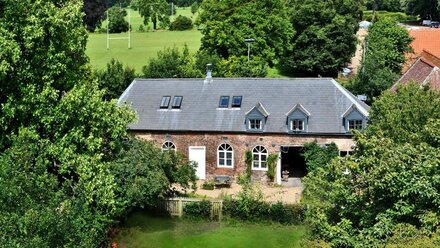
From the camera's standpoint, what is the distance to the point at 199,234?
29391 millimetres

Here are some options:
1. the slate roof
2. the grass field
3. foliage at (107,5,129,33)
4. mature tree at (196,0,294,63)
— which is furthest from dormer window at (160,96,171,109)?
foliage at (107,5,129,33)

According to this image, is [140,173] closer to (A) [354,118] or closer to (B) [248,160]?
(B) [248,160]

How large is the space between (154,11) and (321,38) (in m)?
61.8

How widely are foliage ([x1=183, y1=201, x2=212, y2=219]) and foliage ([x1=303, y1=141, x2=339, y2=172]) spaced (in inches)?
330

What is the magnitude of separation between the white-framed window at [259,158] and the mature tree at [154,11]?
86192 millimetres

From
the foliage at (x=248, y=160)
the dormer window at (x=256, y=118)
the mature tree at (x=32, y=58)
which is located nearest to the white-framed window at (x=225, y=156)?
the foliage at (x=248, y=160)

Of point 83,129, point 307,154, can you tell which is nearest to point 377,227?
point 83,129

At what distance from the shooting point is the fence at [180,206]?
101 feet

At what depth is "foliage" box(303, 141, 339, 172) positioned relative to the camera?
35.9m

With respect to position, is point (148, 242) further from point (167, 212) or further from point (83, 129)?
point (83, 129)

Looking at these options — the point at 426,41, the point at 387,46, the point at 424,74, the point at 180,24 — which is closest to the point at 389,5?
the point at 180,24

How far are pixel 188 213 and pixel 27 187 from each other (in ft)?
46.6

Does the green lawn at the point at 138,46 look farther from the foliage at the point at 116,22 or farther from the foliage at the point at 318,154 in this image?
the foliage at the point at 318,154

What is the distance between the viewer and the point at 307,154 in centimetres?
3641
